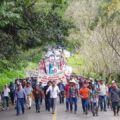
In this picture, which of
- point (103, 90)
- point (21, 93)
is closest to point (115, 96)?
point (103, 90)

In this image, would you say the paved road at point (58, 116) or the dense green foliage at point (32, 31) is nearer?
the paved road at point (58, 116)

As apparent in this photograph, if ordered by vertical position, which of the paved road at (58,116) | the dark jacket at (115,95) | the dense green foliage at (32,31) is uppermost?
the dense green foliage at (32,31)

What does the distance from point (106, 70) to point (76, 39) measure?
3668 mm

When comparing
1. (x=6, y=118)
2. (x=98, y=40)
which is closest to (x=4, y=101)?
(x=6, y=118)

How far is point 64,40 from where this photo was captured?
33875 millimetres

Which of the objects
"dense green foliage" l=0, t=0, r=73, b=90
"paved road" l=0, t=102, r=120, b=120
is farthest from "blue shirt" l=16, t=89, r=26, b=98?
"dense green foliage" l=0, t=0, r=73, b=90

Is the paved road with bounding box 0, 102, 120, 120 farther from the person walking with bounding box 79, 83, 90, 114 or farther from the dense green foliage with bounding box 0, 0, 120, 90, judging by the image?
the dense green foliage with bounding box 0, 0, 120, 90

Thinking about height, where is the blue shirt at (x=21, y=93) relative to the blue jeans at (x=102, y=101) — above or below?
above

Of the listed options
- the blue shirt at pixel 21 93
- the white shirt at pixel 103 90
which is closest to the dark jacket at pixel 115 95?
the white shirt at pixel 103 90

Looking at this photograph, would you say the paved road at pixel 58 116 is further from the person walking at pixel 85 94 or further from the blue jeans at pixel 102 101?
the person walking at pixel 85 94

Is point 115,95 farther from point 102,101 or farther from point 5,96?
point 5,96

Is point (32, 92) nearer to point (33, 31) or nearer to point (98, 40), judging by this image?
point (33, 31)

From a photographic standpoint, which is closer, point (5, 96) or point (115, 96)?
point (115, 96)

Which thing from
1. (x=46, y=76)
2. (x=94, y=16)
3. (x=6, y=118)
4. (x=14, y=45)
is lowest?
(x=6, y=118)
